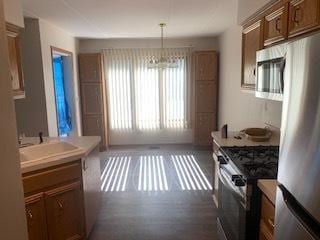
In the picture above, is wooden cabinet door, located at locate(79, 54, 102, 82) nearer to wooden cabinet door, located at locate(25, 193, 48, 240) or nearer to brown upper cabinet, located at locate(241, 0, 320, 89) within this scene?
brown upper cabinet, located at locate(241, 0, 320, 89)

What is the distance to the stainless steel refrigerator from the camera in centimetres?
84

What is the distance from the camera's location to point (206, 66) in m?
5.53

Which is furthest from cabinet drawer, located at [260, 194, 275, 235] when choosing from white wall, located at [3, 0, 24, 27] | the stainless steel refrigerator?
white wall, located at [3, 0, 24, 27]

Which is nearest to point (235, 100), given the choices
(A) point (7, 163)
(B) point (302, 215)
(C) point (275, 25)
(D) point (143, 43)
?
(C) point (275, 25)

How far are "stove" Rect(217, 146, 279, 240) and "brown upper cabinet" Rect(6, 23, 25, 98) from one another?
2048 millimetres

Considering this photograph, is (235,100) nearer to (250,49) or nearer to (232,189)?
(250,49)

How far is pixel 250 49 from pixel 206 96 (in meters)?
3.17

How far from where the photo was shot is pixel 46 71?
383 centimetres

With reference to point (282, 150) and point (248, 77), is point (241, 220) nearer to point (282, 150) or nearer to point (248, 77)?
point (282, 150)

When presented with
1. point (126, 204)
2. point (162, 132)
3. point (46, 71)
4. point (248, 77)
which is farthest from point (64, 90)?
point (248, 77)

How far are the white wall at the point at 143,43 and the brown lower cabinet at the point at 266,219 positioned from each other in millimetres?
4847

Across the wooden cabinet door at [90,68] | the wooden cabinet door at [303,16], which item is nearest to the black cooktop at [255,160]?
the wooden cabinet door at [303,16]

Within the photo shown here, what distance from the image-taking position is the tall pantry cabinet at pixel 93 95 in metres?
5.57

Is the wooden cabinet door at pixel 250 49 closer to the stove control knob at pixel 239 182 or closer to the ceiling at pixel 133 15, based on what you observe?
the ceiling at pixel 133 15
